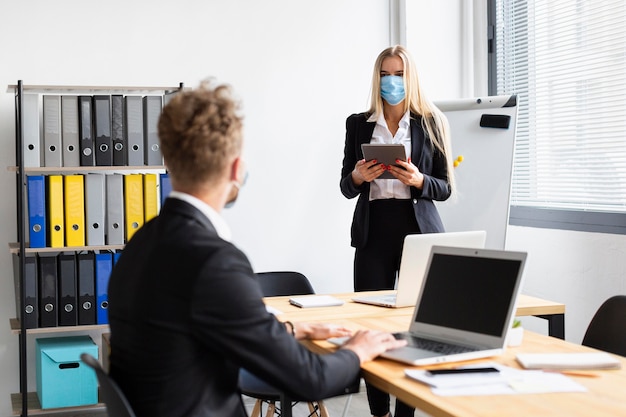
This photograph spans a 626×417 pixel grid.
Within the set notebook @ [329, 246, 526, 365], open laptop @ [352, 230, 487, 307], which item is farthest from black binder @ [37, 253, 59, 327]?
notebook @ [329, 246, 526, 365]

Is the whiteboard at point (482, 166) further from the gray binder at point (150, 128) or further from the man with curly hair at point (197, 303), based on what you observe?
the man with curly hair at point (197, 303)

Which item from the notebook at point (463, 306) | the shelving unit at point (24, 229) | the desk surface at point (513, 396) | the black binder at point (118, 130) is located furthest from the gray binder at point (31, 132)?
the notebook at point (463, 306)

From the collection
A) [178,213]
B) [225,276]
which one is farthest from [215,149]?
[225,276]

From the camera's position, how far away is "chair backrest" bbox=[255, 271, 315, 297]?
143 inches

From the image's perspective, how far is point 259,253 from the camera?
183 inches

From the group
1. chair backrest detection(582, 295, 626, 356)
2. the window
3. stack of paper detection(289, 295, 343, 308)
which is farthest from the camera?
the window

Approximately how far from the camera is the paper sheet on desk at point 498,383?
1674mm

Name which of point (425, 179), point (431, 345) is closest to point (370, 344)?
point (431, 345)

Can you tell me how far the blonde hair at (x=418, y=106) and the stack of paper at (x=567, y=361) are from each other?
1557 millimetres

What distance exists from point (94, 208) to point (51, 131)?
1.40ft

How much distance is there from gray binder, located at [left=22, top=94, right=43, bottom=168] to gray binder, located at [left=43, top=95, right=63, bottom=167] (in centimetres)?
3

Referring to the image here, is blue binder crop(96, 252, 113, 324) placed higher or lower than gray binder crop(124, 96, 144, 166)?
lower

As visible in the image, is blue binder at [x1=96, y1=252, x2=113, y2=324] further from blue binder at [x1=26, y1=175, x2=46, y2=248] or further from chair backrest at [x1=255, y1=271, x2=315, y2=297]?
chair backrest at [x1=255, y1=271, x2=315, y2=297]

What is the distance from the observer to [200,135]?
1596mm
